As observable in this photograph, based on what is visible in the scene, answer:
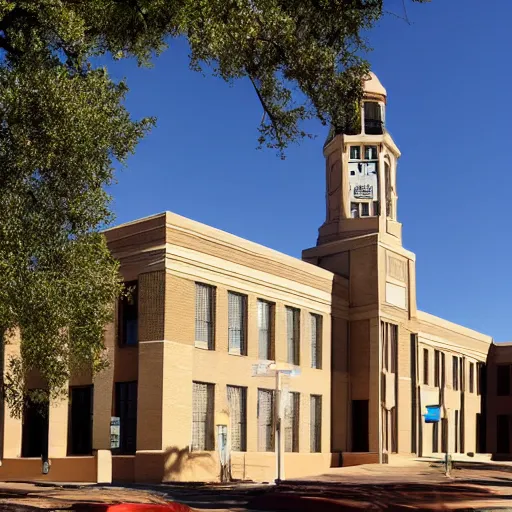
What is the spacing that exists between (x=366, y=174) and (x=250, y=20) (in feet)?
102

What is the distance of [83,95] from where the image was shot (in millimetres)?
19891

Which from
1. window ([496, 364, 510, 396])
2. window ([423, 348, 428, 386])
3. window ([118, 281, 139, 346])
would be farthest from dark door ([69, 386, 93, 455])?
window ([496, 364, 510, 396])

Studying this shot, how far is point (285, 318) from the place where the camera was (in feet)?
135

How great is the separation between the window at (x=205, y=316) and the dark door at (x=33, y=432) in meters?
7.33

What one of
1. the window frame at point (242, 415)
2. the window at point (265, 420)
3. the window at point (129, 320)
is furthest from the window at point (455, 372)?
the window at point (129, 320)

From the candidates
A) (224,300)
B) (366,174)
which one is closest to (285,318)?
(224,300)

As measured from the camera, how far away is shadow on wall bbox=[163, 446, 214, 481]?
3331cm

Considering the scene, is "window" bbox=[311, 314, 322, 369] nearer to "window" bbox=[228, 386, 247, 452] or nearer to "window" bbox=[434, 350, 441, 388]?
"window" bbox=[228, 386, 247, 452]

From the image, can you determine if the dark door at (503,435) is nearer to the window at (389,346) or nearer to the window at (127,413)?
the window at (389,346)

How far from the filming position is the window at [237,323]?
37.9 m

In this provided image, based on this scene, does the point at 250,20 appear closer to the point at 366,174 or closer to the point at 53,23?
the point at 53,23

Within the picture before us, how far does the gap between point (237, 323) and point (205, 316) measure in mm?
2200

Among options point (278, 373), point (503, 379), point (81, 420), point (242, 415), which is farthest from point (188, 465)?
point (503, 379)

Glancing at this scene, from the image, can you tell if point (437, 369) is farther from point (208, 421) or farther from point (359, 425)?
point (208, 421)
